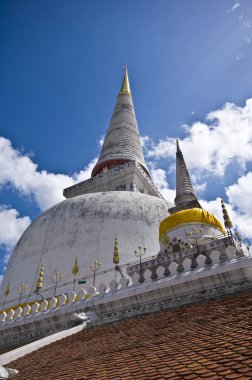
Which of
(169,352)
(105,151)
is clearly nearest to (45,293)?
(169,352)

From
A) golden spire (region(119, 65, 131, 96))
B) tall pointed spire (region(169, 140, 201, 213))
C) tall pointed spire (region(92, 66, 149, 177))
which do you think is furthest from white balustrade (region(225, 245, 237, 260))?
golden spire (region(119, 65, 131, 96))

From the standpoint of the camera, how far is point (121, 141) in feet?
87.7

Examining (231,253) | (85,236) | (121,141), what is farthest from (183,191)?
(121,141)

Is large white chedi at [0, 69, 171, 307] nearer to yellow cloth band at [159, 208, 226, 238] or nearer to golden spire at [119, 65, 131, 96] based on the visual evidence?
yellow cloth band at [159, 208, 226, 238]

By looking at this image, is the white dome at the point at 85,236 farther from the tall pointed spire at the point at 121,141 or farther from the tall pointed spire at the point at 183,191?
the tall pointed spire at the point at 121,141

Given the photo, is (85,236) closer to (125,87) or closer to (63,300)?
(63,300)

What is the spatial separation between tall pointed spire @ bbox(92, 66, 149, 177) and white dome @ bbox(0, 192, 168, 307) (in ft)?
25.1

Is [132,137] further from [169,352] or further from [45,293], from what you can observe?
[169,352]

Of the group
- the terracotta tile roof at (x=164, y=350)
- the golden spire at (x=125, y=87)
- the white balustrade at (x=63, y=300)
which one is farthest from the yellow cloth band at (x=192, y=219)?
the golden spire at (x=125, y=87)

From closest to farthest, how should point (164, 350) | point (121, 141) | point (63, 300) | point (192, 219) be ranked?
point (164, 350)
point (63, 300)
point (192, 219)
point (121, 141)

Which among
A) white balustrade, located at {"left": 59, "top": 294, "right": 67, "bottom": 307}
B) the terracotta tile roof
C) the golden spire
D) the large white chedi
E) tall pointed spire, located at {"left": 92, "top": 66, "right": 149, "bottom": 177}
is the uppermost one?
the golden spire

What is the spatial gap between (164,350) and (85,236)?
37.7 ft

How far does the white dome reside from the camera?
14.2 metres

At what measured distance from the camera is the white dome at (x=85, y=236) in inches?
559
